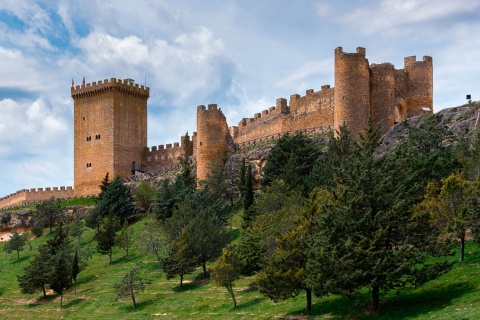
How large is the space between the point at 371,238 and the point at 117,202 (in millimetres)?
37718

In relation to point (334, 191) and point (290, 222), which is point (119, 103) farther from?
point (334, 191)

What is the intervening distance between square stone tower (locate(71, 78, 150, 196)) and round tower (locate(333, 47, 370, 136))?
96.8ft

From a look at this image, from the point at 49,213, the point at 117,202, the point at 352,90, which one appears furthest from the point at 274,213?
the point at 49,213

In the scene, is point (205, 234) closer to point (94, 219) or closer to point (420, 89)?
point (94, 219)

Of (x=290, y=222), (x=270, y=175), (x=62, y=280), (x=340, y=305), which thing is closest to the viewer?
(x=340, y=305)

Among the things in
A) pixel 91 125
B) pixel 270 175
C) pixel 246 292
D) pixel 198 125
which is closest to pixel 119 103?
pixel 91 125

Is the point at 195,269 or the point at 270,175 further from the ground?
the point at 270,175

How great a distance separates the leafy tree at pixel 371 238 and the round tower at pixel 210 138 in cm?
3359

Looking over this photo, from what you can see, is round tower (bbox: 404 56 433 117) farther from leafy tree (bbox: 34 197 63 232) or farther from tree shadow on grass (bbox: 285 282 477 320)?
Result: leafy tree (bbox: 34 197 63 232)

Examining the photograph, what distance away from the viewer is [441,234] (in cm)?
3238

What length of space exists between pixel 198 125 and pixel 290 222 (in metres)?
31.0

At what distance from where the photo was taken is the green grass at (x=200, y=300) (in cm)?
2731

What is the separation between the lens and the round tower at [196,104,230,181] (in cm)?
6394

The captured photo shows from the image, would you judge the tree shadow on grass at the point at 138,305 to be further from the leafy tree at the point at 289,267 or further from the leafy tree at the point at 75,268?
the leafy tree at the point at 289,267
